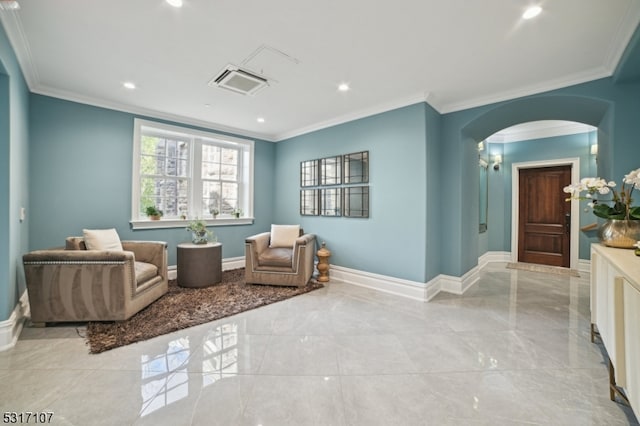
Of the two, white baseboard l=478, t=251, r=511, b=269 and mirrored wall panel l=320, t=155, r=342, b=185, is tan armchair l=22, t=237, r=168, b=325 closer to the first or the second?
mirrored wall panel l=320, t=155, r=342, b=185

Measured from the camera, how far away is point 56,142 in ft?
10.9

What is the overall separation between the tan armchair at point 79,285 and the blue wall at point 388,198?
110 inches

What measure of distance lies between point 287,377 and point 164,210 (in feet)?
11.6

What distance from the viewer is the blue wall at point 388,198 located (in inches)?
136

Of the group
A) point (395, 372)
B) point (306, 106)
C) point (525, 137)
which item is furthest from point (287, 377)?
point (525, 137)

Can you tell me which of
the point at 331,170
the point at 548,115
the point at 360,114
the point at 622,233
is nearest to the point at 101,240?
the point at 331,170

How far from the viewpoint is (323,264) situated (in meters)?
4.20

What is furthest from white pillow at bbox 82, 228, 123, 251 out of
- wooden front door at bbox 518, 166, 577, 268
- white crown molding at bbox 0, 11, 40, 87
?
wooden front door at bbox 518, 166, 577, 268

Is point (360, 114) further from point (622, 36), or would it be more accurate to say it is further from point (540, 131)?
point (540, 131)

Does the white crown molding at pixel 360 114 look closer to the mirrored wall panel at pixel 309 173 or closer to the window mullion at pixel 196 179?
the mirrored wall panel at pixel 309 173

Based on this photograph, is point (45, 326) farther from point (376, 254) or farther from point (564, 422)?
point (564, 422)

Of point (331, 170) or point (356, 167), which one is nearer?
point (356, 167)

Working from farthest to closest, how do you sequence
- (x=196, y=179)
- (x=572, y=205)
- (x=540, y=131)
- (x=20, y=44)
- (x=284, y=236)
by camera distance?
(x=540, y=131)
(x=572, y=205)
(x=196, y=179)
(x=284, y=236)
(x=20, y=44)

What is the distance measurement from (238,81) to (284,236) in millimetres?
2366
